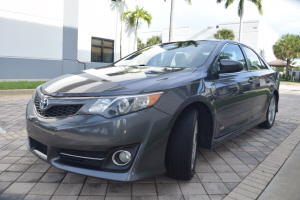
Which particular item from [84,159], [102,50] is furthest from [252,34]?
[84,159]

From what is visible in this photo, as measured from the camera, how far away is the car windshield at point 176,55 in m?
3.09

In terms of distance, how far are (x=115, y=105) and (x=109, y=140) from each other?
27 centimetres

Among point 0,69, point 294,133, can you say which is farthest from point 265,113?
point 0,69

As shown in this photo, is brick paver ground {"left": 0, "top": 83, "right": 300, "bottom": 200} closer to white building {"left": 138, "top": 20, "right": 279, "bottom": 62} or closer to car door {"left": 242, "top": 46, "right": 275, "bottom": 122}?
car door {"left": 242, "top": 46, "right": 275, "bottom": 122}

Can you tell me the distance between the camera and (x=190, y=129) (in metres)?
2.39

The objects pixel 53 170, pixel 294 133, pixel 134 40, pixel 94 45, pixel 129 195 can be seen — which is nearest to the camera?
pixel 129 195

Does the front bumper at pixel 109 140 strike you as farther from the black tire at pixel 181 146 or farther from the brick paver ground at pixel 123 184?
the brick paver ground at pixel 123 184

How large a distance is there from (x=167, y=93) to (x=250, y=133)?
301 cm

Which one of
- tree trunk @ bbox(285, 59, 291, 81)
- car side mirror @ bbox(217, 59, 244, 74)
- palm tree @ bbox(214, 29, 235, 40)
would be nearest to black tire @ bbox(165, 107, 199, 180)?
car side mirror @ bbox(217, 59, 244, 74)

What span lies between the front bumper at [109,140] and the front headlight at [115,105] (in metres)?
0.04

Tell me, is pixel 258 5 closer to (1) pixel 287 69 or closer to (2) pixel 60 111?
(1) pixel 287 69

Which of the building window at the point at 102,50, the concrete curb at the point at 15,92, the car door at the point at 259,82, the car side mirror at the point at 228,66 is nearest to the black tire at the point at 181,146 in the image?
the car side mirror at the point at 228,66

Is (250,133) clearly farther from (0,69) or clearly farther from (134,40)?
(134,40)

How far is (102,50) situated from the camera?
1488 cm
